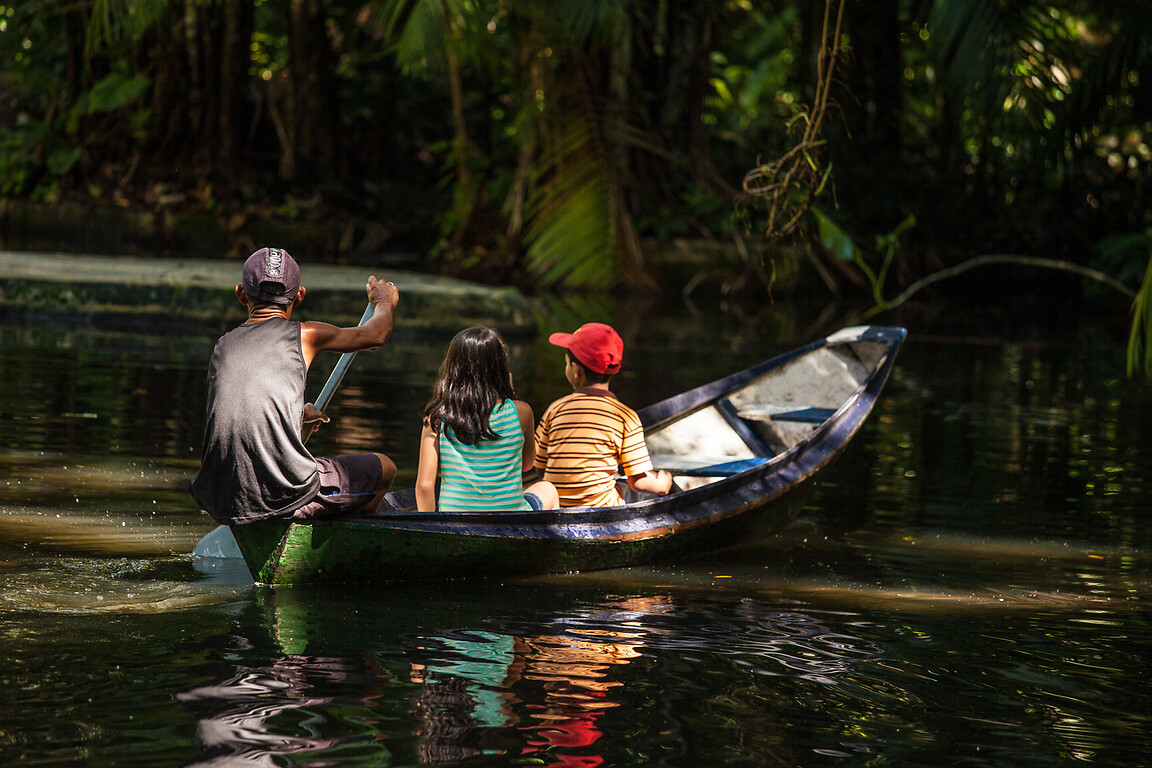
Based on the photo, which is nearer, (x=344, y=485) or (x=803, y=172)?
(x=344, y=485)

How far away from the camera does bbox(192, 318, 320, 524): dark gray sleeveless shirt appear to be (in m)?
4.59

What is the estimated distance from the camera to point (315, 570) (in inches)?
191

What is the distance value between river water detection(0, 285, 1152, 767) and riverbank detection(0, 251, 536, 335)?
4847mm

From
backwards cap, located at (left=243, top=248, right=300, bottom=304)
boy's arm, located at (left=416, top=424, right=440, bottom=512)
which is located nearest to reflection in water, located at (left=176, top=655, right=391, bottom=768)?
boy's arm, located at (left=416, top=424, right=440, bottom=512)

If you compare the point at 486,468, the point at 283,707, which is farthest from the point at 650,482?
the point at 283,707

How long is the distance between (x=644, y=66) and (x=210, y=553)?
53.6 feet

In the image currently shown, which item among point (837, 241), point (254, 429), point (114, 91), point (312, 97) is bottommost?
point (254, 429)

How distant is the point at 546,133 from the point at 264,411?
1374cm

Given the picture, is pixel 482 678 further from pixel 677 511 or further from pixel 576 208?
pixel 576 208

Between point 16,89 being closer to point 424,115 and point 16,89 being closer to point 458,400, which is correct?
point 424,115

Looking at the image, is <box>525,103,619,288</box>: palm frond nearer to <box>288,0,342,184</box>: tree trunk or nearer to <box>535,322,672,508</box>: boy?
<box>288,0,342,184</box>: tree trunk

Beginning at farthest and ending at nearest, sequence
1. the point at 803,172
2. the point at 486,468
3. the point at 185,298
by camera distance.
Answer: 1. the point at 185,298
2. the point at 803,172
3. the point at 486,468

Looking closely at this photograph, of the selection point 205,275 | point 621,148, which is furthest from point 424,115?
point 205,275

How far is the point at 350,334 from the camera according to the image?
4820mm
